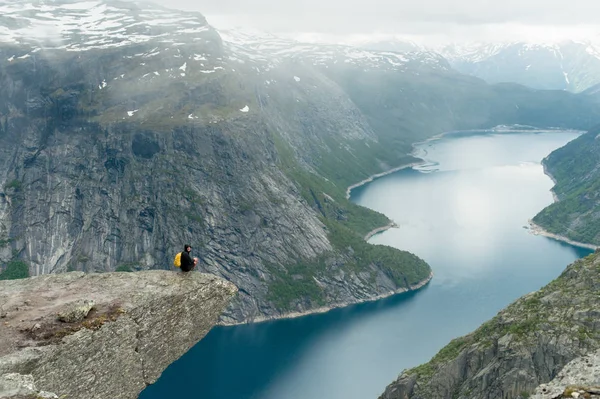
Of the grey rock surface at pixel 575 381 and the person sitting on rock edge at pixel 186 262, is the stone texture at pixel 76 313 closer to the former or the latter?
the person sitting on rock edge at pixel 186 262

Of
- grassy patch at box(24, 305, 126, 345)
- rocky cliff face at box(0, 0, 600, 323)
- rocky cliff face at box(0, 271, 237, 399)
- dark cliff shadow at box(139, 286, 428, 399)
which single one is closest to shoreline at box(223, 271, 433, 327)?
rocky cliff face at box(0, 0, 600, 323)

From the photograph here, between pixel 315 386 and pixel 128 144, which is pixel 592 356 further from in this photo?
pixel 128 144

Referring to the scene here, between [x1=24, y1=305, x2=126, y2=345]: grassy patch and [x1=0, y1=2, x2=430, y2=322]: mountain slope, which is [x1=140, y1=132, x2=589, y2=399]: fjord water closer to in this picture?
[x1=0, y1=2, x2=430, y2=322]: mountain slope

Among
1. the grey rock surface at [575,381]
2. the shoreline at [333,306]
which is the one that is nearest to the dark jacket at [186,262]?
the grey rock surface at [575,381]

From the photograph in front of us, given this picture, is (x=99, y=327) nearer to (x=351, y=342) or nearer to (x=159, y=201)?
(x=351, y=342)

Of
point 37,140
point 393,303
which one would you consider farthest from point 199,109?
point 393,303

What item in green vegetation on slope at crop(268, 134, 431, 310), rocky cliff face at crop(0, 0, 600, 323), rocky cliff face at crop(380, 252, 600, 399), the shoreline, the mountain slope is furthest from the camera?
the mountain slope
